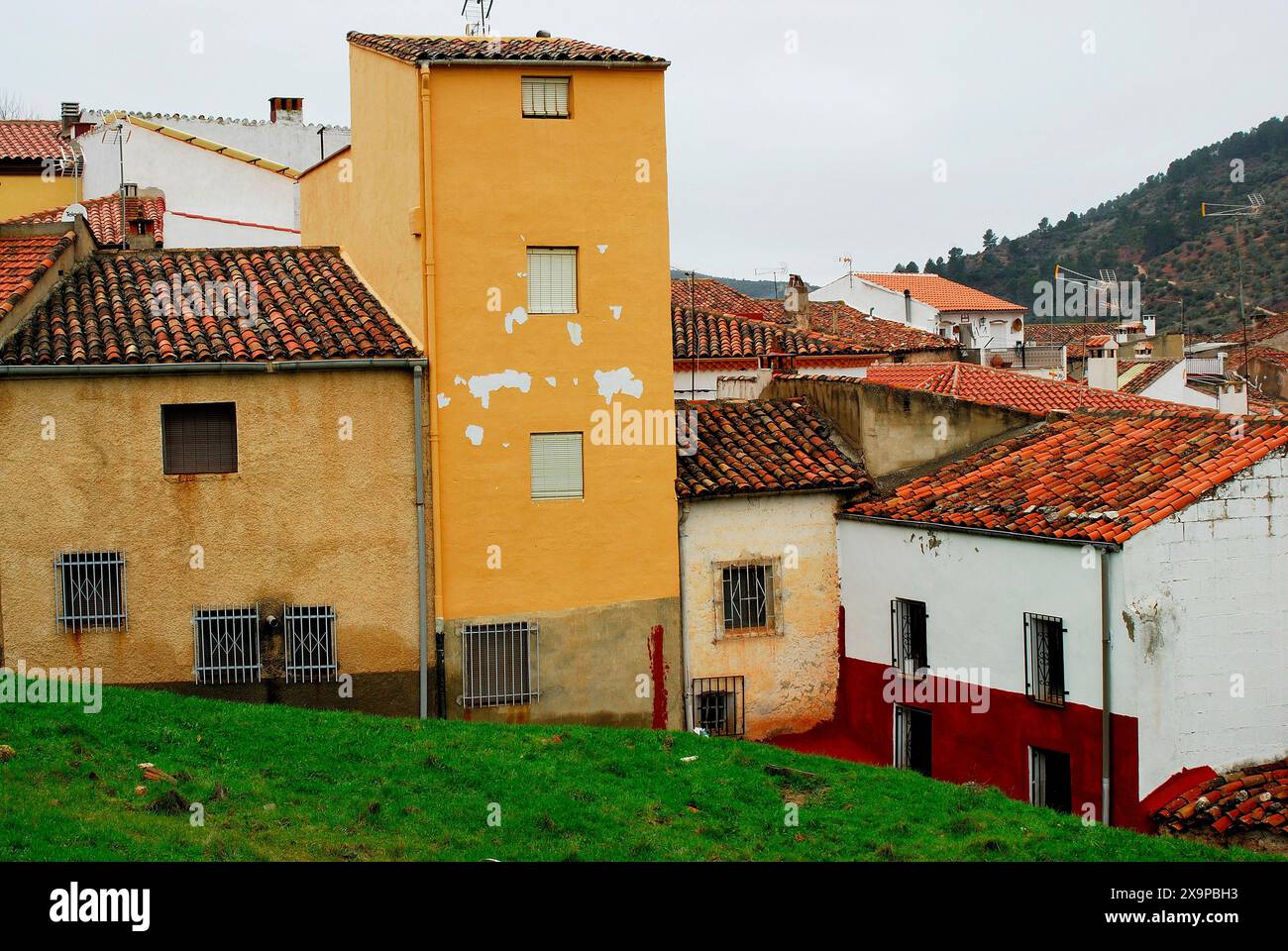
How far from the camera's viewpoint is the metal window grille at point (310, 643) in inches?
719

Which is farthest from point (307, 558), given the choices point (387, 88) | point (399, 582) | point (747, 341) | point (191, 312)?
point (747, 341)

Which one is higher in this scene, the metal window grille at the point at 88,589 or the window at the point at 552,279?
the window at the point at 552,279

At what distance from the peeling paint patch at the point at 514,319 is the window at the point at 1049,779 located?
27.7 feet

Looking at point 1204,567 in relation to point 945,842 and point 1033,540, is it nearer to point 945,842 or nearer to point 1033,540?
point 1033,540

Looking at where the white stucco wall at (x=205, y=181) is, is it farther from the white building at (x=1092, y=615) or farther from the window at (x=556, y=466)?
the white building at (x=1092, y=615)

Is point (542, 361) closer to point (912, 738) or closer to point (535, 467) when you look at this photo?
point (535, 467)

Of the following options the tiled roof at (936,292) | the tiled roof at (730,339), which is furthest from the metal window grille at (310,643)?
the tiled roof at (936,292)

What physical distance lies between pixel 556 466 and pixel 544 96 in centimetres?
492

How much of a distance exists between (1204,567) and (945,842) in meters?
4.99

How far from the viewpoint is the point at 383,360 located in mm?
18312

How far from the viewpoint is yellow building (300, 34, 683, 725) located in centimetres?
1864

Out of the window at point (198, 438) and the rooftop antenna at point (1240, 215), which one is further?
the rooftop antenna at point (1240, 215)

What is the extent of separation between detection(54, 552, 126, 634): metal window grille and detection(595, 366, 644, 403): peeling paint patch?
21.3 ft

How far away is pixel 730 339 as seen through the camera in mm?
30297
